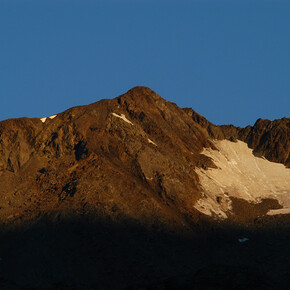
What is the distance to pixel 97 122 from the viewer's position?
150750 millimetres

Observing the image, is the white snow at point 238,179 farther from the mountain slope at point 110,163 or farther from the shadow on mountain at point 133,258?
the shadow on mountain at point 133,258

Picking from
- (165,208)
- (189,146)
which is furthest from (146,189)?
(189,146)

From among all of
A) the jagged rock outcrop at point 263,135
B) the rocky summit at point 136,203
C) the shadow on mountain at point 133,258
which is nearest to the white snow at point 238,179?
the rocky summit at point 136,203

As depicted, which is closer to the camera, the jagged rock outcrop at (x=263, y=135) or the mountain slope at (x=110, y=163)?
the mountain slope at (x=110, y=163)

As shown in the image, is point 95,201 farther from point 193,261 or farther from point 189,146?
point 189,146

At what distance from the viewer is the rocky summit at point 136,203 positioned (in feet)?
373

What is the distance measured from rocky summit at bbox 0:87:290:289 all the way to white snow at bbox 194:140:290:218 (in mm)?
329

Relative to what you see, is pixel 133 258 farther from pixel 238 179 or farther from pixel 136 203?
pixel 238 179

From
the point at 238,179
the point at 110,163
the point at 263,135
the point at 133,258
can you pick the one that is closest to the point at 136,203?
the point at 110,163

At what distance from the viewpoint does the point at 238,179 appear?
15488cm

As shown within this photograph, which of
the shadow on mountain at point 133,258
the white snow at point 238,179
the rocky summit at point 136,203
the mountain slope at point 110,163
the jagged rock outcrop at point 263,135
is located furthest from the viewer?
the jagged rock outcrop at point 263,135

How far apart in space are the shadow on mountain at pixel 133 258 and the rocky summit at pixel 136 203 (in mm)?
176

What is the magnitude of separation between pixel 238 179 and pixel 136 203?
32.3 m

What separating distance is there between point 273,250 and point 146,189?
24.7 m
